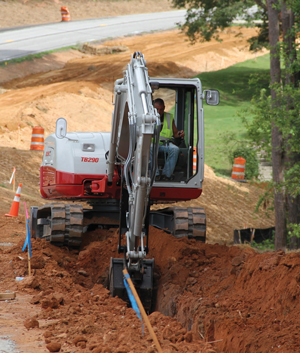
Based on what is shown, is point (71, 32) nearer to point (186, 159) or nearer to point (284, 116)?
point (284, 116)

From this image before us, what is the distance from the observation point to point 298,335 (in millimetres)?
4887

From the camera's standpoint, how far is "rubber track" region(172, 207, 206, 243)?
28.8ft

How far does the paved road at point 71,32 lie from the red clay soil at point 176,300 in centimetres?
2723

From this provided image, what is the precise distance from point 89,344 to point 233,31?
46.4m

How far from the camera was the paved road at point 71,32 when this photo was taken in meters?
35.9

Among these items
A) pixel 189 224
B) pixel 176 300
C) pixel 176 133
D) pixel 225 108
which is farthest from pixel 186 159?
pixel 225 108

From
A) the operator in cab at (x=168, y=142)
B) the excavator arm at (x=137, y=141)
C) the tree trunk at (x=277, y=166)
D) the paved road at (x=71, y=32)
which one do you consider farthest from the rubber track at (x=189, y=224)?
the paved road at (x=71, y=32)

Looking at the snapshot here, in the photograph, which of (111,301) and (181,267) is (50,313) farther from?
(181,267)

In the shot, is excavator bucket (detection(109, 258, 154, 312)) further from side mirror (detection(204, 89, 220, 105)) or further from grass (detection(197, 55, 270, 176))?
grass (detection(197, 55, 270, 176))

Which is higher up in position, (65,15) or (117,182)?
(65,15)

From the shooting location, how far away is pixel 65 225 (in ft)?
27.8

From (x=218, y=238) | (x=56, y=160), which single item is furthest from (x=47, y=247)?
(x=218, y=238)

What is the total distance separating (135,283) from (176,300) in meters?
0.57

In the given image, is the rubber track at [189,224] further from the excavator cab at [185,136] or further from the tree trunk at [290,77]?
the tree trunk at [290,77]
